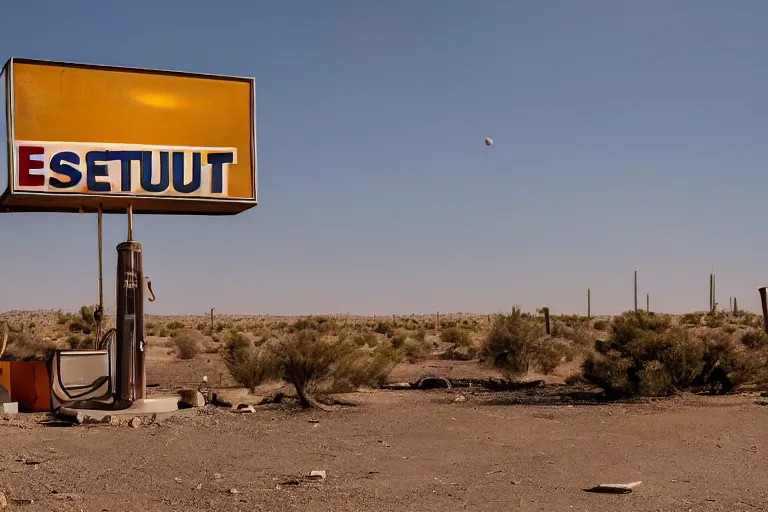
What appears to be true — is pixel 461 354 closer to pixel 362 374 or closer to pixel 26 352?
pixel 362 374

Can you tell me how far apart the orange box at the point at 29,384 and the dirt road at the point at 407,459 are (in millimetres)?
1194

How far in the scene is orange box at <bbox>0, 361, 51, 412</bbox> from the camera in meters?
19.2

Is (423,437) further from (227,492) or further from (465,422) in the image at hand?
(227,492)

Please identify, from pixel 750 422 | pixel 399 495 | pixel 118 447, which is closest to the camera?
pixel 399 495

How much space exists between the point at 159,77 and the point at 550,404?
10631 millimetres

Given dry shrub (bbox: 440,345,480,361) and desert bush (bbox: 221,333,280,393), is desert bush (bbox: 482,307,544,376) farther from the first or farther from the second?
desert bush (bbox: 221,333,280,393)

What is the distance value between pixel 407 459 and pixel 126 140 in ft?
30.8

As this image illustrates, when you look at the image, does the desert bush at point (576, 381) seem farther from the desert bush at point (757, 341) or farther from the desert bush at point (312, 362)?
the desert bush at point (312, 362)

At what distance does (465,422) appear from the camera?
16859mm

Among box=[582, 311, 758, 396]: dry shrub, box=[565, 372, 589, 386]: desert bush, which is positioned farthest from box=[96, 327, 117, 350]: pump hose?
box=[565, 372, 589, 386]: desert bush

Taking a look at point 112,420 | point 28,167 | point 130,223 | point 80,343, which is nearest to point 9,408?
point 112,420

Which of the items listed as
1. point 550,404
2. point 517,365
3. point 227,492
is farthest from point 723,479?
point 517,365

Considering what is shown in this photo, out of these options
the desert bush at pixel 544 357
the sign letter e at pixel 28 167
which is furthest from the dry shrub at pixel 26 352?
the desert bush at pixel 544 357

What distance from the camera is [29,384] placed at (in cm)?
1927
